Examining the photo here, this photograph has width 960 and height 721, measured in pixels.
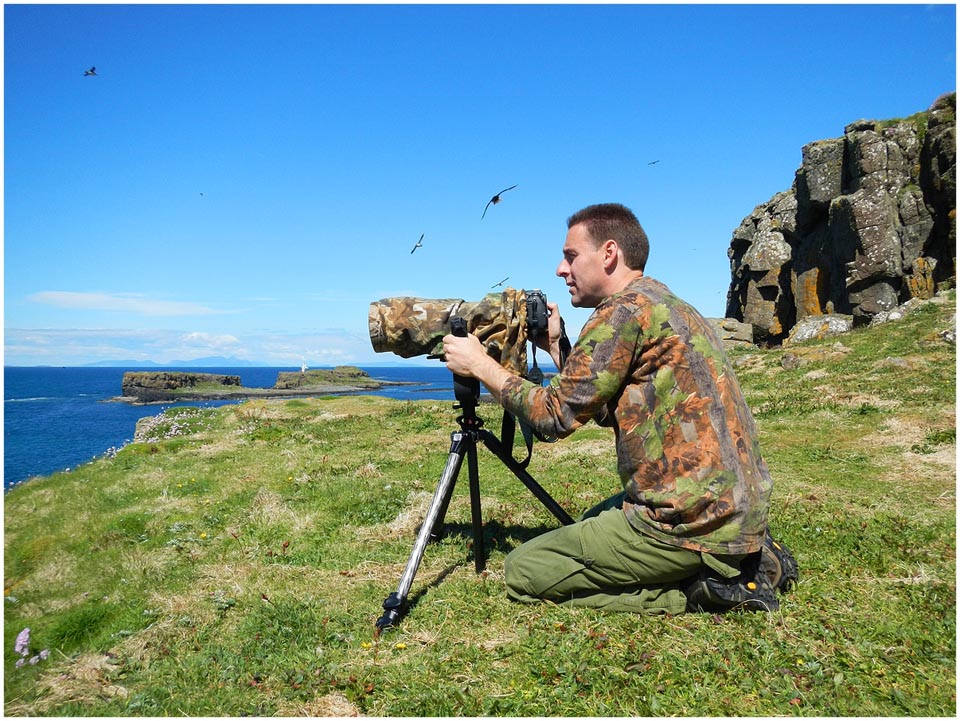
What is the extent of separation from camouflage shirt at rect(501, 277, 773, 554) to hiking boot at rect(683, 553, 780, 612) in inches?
16.2

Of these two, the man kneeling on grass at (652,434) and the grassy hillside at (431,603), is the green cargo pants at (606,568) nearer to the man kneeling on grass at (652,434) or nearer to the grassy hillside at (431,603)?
the man kneeling on grass at (652,434)

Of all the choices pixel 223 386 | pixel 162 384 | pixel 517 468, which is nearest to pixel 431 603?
pixel 517 468

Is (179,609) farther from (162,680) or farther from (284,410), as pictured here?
(284,410)

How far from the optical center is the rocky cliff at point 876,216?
3044 cm

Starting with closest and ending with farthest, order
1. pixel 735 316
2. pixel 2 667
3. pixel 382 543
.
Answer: pixel 2 667 < pixel 382 543 < pixel 735 316

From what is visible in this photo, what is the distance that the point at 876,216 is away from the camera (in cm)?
3256

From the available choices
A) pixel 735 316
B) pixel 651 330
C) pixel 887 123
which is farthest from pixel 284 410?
pixel 735 316

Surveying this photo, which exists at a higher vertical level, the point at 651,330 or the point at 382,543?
the point at 651,330

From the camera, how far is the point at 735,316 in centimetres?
5562

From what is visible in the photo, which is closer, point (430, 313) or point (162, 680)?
point (162, 680)

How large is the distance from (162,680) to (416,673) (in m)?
1.97

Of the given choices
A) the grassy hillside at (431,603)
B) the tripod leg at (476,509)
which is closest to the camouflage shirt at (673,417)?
the grassy hillside at (431,603)

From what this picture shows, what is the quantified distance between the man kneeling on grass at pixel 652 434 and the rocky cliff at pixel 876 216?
32071 millimetres

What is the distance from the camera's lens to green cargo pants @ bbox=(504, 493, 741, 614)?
466 centimetres
